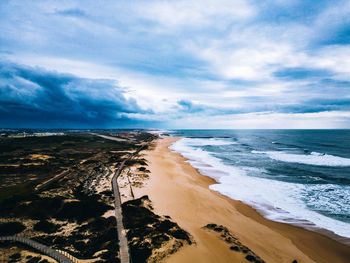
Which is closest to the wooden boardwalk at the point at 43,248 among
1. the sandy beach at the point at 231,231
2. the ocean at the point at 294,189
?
the sandy beach at the point at 231,231

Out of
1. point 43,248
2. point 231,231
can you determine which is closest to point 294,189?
point 231,231

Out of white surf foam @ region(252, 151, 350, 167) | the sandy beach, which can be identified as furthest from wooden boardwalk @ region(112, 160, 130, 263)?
white surf foam @ region(252, 151, 350, 167)

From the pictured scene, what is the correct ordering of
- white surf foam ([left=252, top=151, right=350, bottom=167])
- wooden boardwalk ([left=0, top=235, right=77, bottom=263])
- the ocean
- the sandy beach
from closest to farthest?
wooden boardwalk ([left=0, top=235, right=77, bottom=263])
the sandy beach
the ocean
white surf foam ([left=252, top=151, right=350, bottom=167])

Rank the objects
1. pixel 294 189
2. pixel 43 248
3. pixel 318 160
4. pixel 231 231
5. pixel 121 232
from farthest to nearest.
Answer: pixel 318 160 < pixel 294 189 < pixel 231 231 < pixel 121 232 < pixel 43 248

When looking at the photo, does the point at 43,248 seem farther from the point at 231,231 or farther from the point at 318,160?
the point at 318,160

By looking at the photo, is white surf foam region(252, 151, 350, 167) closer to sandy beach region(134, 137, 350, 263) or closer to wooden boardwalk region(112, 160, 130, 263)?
sandy beach region(134, 137, 350, 263)
